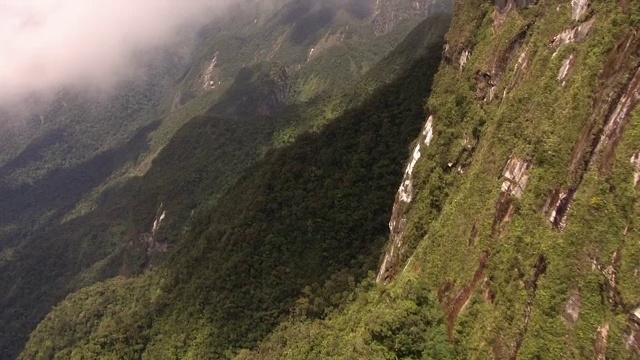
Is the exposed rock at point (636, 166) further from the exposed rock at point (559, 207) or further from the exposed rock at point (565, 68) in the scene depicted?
the exposed rock at point (565, 68)

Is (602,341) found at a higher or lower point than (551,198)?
lower

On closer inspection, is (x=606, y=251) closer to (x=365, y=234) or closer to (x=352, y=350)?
(x=352, y=350)

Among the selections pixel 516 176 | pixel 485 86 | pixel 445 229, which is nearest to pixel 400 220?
pixel 445 229

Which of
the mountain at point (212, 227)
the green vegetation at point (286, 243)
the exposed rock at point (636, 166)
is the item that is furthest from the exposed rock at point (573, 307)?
the mountain at point (212, 227)

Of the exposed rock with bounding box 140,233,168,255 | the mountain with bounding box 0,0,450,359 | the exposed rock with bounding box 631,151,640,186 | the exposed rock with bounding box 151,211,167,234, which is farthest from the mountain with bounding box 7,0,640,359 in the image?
the exposed rock with bounding box 151,211,167,234

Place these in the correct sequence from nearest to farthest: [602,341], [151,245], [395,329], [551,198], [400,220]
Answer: [602,341] → [551,198] → [395,329] → [400,220] → [151,245]

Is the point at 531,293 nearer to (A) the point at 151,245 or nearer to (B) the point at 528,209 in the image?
(B) the point at 528,209
